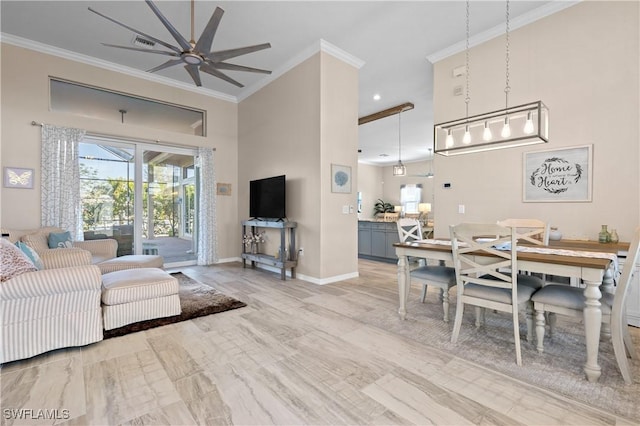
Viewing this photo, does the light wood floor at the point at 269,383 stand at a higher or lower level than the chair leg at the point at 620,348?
lower

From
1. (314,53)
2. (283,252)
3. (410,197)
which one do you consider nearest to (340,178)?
(283,252)

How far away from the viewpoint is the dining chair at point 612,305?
5.86 ft

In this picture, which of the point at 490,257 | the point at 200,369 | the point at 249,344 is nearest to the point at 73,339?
the point at 200,369

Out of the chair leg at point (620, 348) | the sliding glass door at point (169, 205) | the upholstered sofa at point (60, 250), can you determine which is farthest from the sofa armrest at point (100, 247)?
the chair leg at point (620, 348)

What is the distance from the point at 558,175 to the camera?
129 inches

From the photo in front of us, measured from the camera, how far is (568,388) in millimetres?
1769

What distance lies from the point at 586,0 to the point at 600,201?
216 centimetres

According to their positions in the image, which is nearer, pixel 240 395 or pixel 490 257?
pixel 240 395

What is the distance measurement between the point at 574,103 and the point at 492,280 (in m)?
2.45

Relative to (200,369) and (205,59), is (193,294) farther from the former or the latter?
(205,59)

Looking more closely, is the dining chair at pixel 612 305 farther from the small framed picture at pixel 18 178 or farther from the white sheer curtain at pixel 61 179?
the small framed picture at pixel 18 178

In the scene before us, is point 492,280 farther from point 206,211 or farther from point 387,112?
point 387,112

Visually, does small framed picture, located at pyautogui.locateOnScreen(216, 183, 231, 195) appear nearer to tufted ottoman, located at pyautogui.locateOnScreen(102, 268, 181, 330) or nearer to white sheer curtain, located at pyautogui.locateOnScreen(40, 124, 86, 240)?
white sheer curtain, located at pyautogui.locateOnScreen(40, 124, 86, 240)

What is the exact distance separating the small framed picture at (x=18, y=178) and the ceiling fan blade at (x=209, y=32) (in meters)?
3.40
